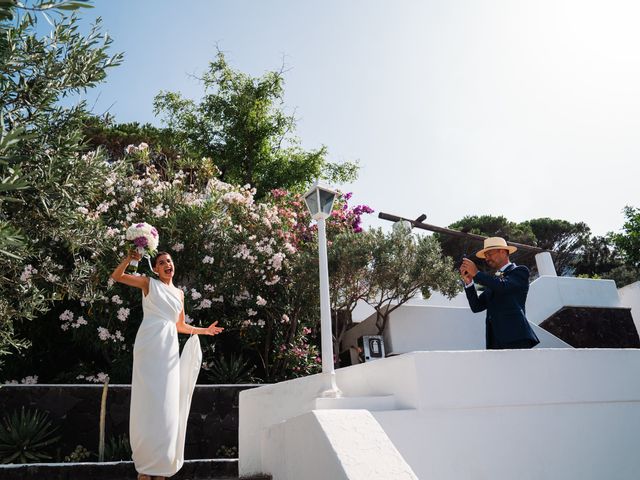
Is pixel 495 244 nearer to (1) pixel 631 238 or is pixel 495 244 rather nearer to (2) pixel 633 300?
(2) pixel 633 300

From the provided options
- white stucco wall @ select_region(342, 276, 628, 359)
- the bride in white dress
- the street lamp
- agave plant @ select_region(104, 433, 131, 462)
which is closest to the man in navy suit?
the street lamp

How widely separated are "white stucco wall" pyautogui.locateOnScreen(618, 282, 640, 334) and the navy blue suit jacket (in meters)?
12.0

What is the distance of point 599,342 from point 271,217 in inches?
385

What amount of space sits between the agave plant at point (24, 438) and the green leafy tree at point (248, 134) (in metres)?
11.9

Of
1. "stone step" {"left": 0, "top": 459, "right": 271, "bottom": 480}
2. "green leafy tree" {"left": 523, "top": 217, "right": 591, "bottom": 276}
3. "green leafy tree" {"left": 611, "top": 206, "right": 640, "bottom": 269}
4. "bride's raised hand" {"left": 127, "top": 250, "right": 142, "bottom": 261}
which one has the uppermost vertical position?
"green leafy tree" {"left": 523, "top": 217, "right": 591, "bottom": 276}

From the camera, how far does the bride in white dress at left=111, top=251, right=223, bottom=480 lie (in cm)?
365

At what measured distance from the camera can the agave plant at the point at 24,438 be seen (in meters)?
6.26

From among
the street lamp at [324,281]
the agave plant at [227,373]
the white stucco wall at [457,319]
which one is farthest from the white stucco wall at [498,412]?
the white stucco wall at [457,319]

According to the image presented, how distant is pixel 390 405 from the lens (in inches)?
177

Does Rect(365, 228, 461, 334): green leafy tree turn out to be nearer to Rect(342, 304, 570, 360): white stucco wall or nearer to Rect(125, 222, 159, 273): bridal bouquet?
Rect(342, 304, 570, 360): white stucco wall

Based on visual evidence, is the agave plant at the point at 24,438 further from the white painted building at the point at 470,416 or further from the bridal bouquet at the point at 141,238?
the bridal bouquet at the point at 141,238

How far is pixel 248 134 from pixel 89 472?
14.4m

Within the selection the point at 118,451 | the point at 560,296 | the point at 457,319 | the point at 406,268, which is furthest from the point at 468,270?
the point at 560,296

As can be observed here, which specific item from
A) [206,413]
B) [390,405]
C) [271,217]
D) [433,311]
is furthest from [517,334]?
[433,311]
